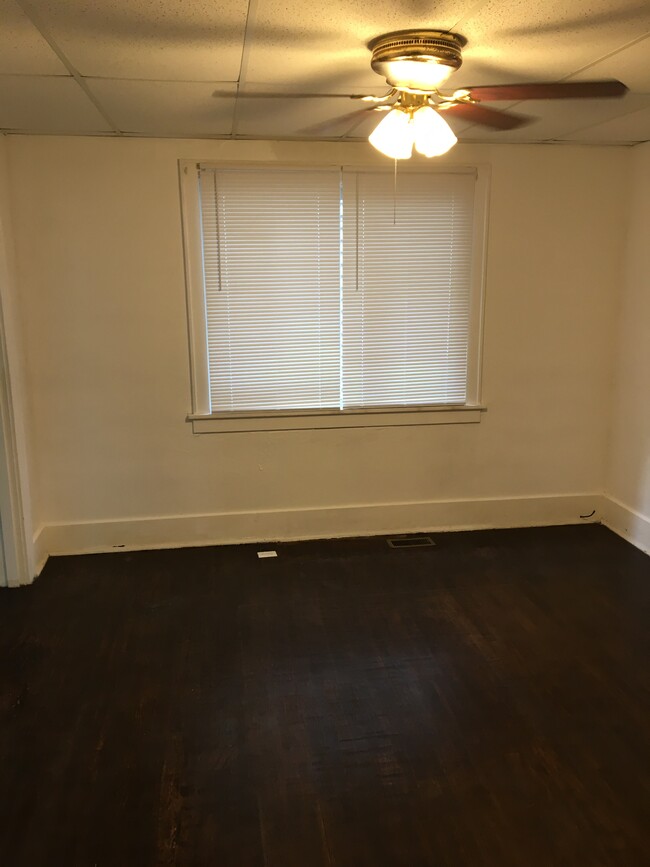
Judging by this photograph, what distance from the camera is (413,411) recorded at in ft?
13.7

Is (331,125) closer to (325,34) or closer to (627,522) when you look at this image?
(325,34)

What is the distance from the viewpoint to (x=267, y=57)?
88.1 inches

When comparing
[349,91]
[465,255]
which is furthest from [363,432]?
[349,91]

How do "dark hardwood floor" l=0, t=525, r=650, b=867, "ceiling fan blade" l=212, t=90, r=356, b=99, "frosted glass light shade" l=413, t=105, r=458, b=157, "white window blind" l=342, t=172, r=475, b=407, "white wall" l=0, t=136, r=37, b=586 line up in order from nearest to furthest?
"dark hardwood floor" l=0, t=525, r=650, b=867 → "frosted glass light shade" l=413, t=105, r=458, b=157 → "ceiling fan blade" l=212, t=90, r=356, b=99 → "white wall" l=0, t=136, r=37, b=586 → "white window blind" l=342, t=172, r=475, b=407

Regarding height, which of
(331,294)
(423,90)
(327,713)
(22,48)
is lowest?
(327,713)

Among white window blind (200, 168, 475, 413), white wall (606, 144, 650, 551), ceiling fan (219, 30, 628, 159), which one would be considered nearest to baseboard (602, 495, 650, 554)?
white wall (606, 144, 650, 551)

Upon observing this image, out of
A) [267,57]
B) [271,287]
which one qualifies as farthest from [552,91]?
[271,287]

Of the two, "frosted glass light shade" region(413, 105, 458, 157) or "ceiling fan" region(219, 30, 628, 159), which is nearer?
"ceiling fan" region(219, 30, 628, 159)

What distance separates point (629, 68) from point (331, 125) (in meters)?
1.43

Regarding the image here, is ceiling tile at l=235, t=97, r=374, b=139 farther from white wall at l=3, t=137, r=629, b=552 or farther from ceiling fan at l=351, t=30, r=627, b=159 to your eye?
ceiling fan at l=351, t=30, r=627, b=159

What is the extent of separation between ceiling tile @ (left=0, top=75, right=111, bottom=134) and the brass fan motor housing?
4.05 ft

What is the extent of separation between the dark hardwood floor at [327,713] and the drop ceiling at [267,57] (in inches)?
93.4

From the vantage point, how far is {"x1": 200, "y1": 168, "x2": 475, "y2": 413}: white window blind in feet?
12.5

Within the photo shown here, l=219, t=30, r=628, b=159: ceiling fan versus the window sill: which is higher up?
l=219, t=30, r=628, b=159: ceiling fan
